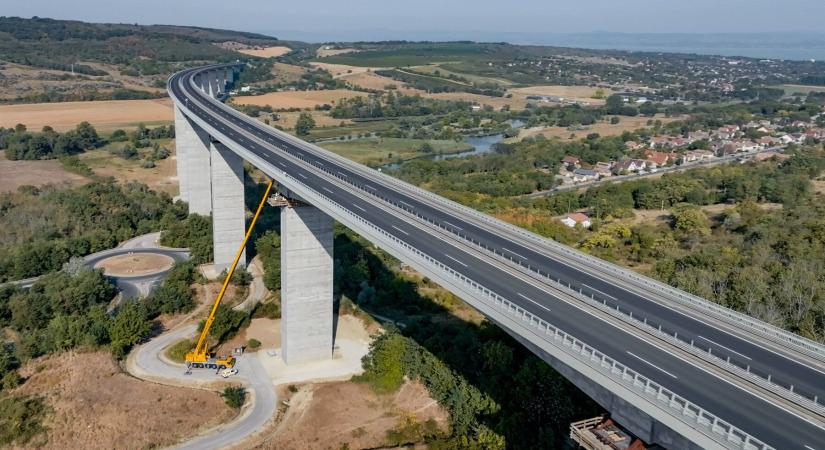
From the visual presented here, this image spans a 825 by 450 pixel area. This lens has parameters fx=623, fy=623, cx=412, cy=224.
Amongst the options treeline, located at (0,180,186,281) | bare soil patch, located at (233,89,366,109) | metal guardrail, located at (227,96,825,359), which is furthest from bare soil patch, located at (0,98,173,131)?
metal guardrail, located at (227,96,825,359)

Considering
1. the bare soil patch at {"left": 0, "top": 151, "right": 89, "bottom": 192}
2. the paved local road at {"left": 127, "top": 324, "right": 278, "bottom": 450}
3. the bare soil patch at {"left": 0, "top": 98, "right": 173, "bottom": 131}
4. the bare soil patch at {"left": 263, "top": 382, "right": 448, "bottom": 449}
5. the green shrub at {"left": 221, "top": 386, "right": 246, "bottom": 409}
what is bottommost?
the bare soil patch at {"left": 263, "top": 382, "right": 448, "bottom": 449}

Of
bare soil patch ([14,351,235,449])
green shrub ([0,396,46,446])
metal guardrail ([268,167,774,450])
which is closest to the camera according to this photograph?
metal guardrail ([268,167,774,450])

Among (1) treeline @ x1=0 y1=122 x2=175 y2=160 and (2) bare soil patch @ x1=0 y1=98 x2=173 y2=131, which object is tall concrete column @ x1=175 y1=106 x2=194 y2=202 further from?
(2) bare soil patch @ x1=0 y1=98 x2=173 y2=131

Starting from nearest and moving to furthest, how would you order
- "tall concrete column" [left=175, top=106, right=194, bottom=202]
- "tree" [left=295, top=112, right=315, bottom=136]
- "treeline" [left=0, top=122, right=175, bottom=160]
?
"tall concrete column" [left=175, top=106, right=194, bottom=202]
"treeline" [left=0, top=122, right=175, bottom=160]
"tree" [left=295, top=112, right=315, bottom=136]

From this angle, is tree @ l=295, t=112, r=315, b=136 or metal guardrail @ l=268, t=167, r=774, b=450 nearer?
metal guardrail @ l=268, t=167, r=774, b=450

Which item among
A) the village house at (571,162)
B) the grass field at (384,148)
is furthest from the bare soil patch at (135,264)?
the village house at (571,162)

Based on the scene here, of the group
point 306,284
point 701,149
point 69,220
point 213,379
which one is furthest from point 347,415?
point 701,149

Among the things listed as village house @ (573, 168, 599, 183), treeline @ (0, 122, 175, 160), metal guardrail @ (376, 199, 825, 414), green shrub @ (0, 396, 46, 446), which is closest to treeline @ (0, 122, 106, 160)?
treeline @ (0, 122, 175, 160)

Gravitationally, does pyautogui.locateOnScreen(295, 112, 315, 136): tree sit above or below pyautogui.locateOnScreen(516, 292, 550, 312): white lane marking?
below
